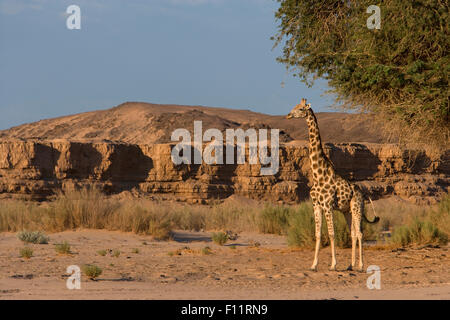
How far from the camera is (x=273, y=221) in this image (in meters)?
21.5

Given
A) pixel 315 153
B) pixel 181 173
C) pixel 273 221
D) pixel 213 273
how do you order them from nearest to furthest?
1. pixel 315 153
2. pixel 213 273
3. pixel 273 221
4. pixel 181 173

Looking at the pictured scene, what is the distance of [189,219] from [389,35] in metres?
12.4

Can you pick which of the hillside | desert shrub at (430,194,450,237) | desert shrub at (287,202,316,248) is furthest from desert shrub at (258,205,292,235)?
the hillside

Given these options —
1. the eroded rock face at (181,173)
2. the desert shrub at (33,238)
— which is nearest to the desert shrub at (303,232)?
the desert shrub at (33,238)

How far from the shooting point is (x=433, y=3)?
1157 cm

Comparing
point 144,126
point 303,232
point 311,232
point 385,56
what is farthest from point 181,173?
point 144,126

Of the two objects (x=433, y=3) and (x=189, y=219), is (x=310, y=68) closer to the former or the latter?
(x=433, y=3)

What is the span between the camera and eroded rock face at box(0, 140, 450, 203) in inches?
1205

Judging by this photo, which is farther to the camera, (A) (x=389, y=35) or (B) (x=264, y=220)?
(B) (x=264, y=220)

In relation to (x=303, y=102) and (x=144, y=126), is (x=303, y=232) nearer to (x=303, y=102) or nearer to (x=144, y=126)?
(x=303, y=102)

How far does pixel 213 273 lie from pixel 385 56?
567cm

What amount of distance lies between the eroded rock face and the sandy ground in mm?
13818

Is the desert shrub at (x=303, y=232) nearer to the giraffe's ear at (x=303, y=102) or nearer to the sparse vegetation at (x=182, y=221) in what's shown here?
the sparse vegetation at (x=182, y=221)
